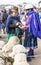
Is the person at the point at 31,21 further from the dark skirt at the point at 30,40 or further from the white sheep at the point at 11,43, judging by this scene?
the white sheep at the point at 11,43

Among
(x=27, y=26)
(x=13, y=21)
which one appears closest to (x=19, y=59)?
(x=27, y=26)

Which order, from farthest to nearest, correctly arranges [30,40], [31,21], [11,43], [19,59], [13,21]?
1. [30,40]
2. [13,21]
3. [11,43]
4. [31,21]
5. [19,59]

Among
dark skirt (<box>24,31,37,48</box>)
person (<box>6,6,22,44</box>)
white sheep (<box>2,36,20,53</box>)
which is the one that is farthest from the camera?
dark skirt (<box>24,31,37,48</box>)

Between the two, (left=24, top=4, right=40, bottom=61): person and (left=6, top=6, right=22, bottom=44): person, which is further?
(left=6, top=6, right=22, bottom=44): person

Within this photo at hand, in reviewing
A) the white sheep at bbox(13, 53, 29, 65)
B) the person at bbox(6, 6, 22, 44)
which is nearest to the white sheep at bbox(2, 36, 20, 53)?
the person at bbox(6, 6, 22, 44)

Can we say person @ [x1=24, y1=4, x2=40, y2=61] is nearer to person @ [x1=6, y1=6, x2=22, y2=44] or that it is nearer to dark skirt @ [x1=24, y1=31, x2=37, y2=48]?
dark skirt @ [x1=24, y1=31, x2=37, y2=48]

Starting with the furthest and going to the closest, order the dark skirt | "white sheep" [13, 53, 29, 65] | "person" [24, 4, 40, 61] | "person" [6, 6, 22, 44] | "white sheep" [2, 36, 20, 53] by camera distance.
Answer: the dark skirt, "person" [6, 6, 22, 44], "person" [24, 4, 40, 61], "white sheep" [2, 36, 20, 53], "white sheep" [13, 53, 29, 65]

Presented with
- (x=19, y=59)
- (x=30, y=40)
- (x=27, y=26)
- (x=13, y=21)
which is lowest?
(x=19, y=59)

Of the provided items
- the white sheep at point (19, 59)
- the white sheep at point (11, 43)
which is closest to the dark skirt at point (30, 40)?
the white sheep at point (11, 43)

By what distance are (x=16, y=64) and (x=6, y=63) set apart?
46 centimetres

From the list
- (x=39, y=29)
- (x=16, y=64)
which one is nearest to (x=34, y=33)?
(x=39, y=29)

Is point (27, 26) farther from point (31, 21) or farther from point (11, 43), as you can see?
point (11, 43)

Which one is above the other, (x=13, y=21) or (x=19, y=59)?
(x=13, y=21)

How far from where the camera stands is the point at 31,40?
17.6 ft
